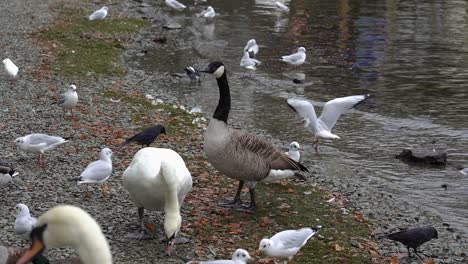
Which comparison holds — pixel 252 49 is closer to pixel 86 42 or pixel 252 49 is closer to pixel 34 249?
pixel 86 42

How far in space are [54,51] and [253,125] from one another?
9.35 meters

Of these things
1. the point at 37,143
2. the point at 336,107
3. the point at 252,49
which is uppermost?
the point at 37,143

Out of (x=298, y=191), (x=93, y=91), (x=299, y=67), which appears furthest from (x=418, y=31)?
(x=298, y=191)

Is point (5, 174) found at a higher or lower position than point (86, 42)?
higher

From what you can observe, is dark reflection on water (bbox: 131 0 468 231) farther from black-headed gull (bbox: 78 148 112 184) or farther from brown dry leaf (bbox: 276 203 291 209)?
black-headed gull (bbox: 78 148 112 184)

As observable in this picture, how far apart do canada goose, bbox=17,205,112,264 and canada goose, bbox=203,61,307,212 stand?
6380mm

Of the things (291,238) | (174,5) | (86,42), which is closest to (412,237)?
(291,238)

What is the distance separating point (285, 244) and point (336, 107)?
7629mm

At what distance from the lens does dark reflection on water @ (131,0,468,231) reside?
50.5ft

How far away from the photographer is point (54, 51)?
24375 mm

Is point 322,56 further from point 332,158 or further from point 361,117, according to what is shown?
point 332,158

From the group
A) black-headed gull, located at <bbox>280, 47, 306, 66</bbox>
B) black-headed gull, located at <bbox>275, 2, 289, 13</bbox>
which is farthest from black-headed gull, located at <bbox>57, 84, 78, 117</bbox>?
black-headed gull, located at <bbox>275, 2, 289, 13</bbox>

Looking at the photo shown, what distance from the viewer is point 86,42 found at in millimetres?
27109

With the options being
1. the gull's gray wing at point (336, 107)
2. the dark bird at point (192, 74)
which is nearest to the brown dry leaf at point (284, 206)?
the gull's gray wing at point (336, 107)
